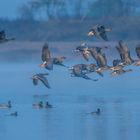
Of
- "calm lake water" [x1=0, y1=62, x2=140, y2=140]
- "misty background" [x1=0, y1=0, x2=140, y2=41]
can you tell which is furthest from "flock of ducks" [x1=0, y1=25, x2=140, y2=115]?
"misty background" [x1=0, y1=0, x2=140, y2=41]

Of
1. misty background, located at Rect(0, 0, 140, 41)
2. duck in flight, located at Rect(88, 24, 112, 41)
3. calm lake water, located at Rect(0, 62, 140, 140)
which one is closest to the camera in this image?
duck in flight, located at Rect(88, 24, 112, 41)

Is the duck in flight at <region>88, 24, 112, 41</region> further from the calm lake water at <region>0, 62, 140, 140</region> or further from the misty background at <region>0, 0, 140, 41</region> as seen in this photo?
the misty background at <region>0, 0, 140, 41</region>

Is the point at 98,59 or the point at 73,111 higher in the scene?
the point at 98,59

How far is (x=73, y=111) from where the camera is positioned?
1388 cm

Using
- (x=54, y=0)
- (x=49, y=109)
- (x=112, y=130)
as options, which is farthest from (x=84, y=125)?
(x=54, y=0)

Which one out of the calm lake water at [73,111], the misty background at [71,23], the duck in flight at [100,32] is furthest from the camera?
the misty background at [71,23]

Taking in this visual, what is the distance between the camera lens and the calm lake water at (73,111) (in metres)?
12.1

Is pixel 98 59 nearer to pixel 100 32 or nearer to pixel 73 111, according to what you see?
pixel 100 32

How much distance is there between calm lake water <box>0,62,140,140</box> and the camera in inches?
478

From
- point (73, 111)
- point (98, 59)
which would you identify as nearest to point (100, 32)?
point (98, 59)

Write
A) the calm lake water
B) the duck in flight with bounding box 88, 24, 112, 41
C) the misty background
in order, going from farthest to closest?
the misty background < the calm lake water < the duck in flight with bounding box 88, 24, 112, 41

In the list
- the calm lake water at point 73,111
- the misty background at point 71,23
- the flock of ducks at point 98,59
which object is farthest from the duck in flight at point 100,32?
the misty background at point 71,23

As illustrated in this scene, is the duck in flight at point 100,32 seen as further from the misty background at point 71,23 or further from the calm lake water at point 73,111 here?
the misty background at point 71,23

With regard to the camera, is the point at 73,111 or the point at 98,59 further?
the point at 73,111
